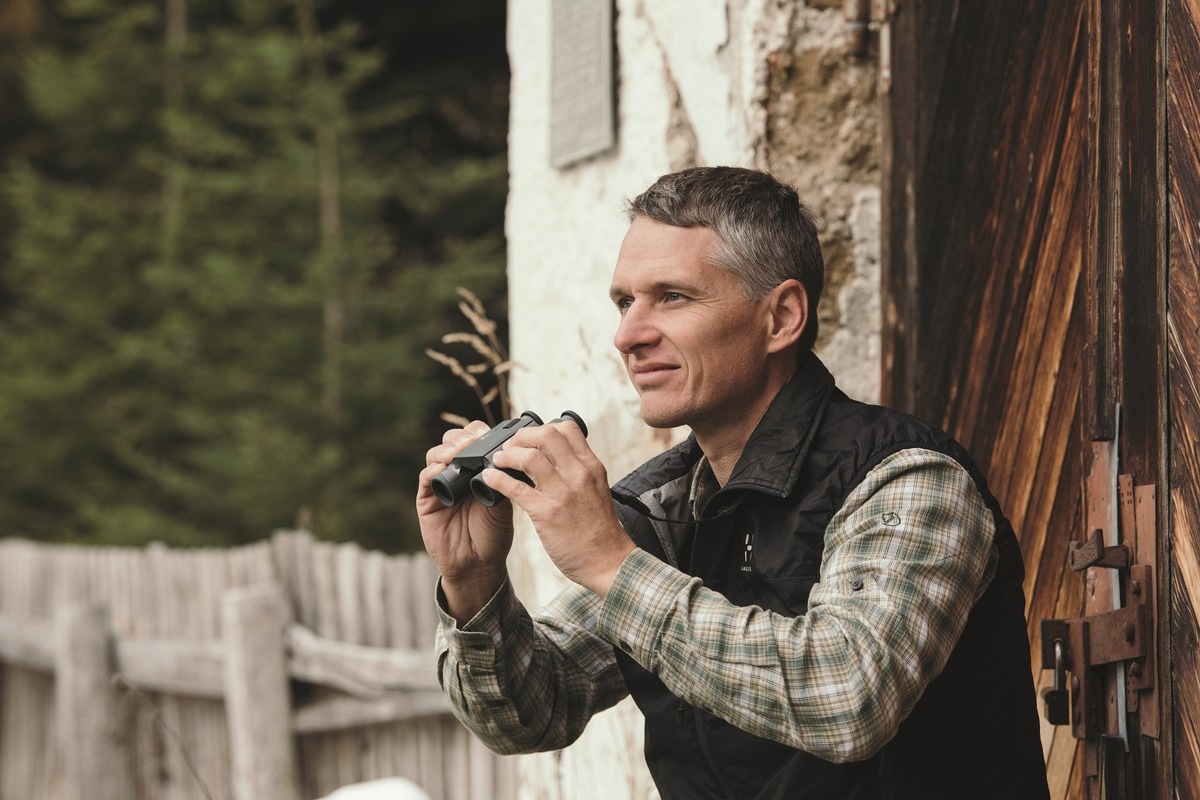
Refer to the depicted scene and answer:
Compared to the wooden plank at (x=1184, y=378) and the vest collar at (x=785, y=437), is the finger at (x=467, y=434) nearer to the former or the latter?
the vest collar at (x=785, y=437)

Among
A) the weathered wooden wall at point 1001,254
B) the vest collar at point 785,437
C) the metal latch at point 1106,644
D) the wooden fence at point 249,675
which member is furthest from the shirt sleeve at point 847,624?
the wooden fence at point 249,675

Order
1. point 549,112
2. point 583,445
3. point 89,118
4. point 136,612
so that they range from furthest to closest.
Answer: point 89,118 → point 136,612 → point 549,112 → point 583,445

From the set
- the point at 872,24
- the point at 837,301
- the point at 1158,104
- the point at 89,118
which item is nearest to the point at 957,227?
the point at 837,301

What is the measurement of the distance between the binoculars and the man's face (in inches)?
7.1

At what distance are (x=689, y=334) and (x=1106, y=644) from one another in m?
0.72

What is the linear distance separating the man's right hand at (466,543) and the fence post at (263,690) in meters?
2.98

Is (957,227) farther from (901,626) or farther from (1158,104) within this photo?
(901,626)

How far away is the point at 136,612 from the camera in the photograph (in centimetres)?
577

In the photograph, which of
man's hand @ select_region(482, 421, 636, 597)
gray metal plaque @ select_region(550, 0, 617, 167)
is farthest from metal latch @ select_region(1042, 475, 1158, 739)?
gray metal plaque @ select_region(550, 0, 617, 167)

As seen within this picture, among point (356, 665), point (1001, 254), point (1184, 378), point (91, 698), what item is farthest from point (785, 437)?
point (91, 698)

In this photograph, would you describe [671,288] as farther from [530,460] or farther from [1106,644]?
[1106,644]

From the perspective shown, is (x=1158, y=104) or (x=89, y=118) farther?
(x=89, y=118)

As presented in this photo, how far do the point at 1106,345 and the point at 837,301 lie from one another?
0.86 meters

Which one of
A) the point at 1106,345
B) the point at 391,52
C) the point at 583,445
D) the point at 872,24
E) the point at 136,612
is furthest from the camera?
the point at 391,52
